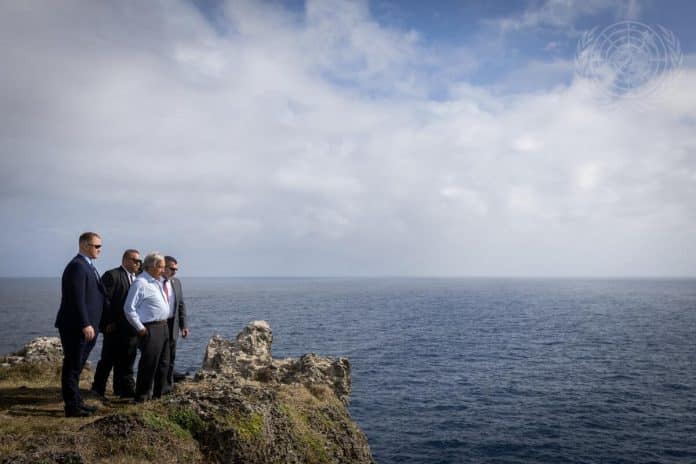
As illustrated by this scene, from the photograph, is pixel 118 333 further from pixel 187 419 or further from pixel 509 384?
pixel 509 384

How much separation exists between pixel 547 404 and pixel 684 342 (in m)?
39.7

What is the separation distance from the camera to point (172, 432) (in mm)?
8133

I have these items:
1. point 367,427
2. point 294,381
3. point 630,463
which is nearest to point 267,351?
point 294,381

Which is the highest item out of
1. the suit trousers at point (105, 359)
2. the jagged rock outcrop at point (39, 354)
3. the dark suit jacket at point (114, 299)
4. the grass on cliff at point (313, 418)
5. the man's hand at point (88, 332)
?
the dark suit jacket at point (114, 299)

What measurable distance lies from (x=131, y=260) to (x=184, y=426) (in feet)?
16.0

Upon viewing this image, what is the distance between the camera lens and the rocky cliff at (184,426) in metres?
7.21

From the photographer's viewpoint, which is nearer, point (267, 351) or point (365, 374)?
point (267, 351)

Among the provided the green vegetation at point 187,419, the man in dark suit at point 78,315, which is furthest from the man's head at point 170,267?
the green vegetation at point 187,419

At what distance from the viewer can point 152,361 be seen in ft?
31.4


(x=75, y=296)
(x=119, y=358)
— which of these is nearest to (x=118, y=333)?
(x=119, y=358)

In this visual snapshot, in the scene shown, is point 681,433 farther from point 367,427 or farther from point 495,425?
point 367,427

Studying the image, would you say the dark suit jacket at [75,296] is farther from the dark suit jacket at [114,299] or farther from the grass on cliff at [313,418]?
the grass on cliff at [313,418]

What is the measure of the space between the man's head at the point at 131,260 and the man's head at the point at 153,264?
1903mm

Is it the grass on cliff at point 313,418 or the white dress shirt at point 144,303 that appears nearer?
the white dress shirt at point 144,303
